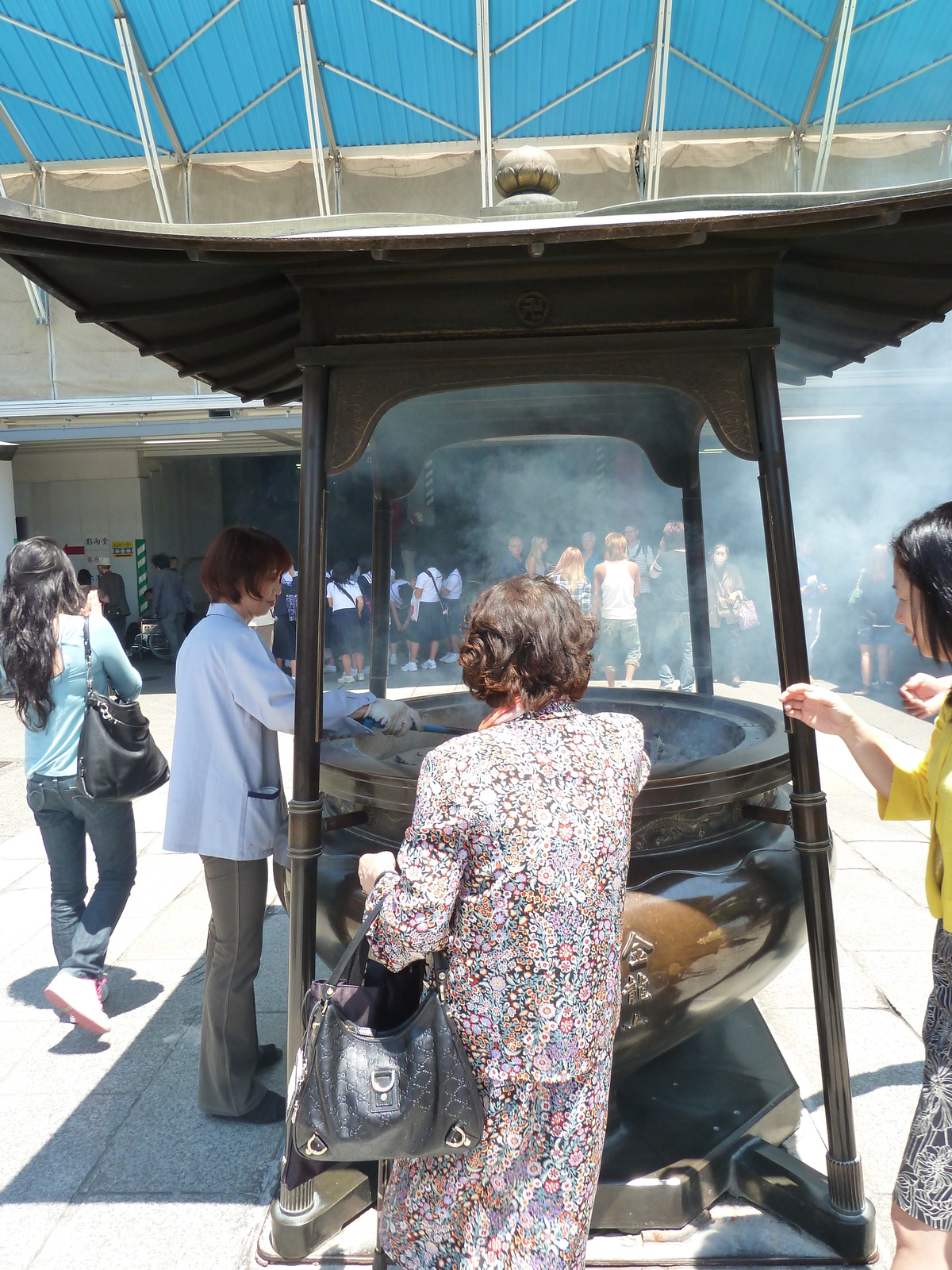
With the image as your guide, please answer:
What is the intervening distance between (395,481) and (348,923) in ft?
6.03

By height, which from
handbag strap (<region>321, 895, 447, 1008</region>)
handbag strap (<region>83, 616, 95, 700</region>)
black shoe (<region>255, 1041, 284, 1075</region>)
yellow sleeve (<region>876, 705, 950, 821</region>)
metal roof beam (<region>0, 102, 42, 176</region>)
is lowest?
black shoe (<region>255, 1041, 284, 1075</region>)

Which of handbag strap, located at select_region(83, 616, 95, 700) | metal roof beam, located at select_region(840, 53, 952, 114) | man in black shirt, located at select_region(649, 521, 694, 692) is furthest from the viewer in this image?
man in black shirt, located at select_region(649, 521, 694, 692)

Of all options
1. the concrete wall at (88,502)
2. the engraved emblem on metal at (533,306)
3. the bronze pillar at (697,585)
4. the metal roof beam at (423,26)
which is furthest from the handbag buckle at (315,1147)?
the concrete wall at (88,502)

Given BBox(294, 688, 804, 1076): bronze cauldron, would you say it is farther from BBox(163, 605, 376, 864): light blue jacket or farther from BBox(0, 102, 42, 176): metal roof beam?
BBox(0, 102, 42, 176): metal roof beam

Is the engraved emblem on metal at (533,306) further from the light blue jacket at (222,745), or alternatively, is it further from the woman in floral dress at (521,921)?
the light blue jacket at (222,745)

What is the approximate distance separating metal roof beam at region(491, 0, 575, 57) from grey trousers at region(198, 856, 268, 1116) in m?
8.25

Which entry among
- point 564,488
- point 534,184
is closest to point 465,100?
point 564,488

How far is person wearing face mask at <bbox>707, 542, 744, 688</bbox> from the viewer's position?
28.1 ft

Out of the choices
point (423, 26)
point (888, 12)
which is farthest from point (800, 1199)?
point (888, 12)

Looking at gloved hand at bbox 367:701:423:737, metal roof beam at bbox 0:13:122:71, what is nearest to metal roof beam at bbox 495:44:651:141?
metal roof beam at bbox 0:13:122:71

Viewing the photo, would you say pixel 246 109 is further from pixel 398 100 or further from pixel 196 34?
pixel 398 100

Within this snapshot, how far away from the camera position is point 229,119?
9094mm

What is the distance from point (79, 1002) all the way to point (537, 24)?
337 inches

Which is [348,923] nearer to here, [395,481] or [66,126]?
[395,481]
